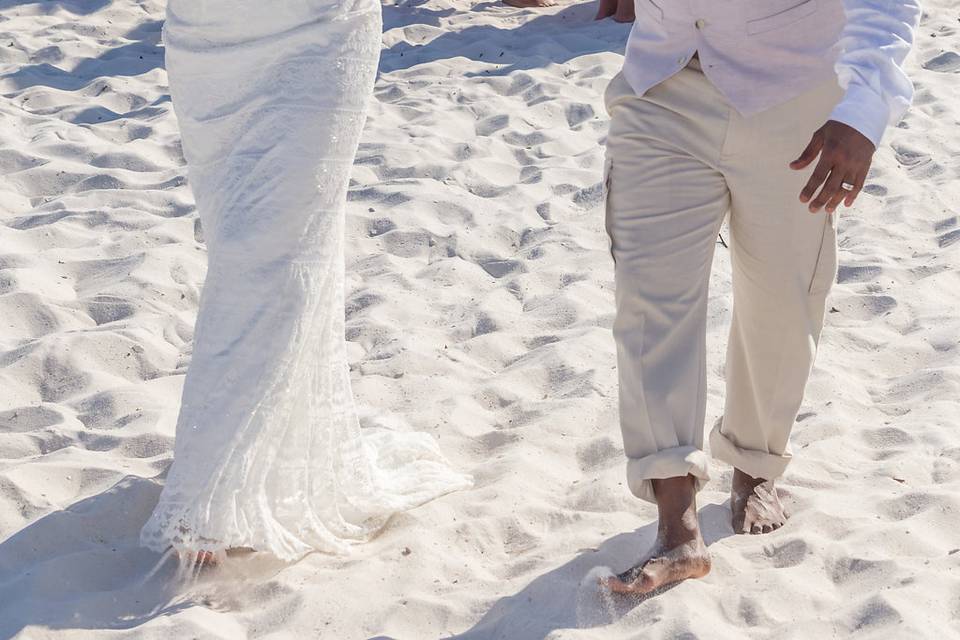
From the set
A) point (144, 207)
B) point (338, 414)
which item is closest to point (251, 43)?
point (338, 414)

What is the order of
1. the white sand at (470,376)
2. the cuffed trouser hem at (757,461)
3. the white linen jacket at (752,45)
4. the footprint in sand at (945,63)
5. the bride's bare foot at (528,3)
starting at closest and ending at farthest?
the white linen jacket at (752,45) < the white sand at (470,376) < the cuffed trouser hem at (757,461) < the footprint in sand at (945,63) < the bride's bare foot at (528,3)

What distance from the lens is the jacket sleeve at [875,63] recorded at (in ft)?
7.97

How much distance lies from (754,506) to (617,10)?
18.1ft

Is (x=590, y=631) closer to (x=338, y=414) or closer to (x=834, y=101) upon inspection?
(x=338, y=414)

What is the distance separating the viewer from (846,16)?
254cm

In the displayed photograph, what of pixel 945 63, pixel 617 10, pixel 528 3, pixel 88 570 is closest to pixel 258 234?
pixel 88 570

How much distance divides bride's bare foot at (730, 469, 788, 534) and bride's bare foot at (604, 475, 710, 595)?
1.09ft

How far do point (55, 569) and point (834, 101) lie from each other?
6.51 ft

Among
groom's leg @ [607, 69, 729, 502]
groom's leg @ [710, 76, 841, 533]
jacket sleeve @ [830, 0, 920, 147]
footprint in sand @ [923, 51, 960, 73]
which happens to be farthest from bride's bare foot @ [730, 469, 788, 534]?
footprint in sand @ [923, 51, 960, 73]

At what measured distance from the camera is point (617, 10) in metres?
8.06

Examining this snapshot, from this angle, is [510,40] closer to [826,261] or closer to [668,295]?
[826,261]

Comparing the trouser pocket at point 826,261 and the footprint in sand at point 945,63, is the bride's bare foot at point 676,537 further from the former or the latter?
the footprint in sand at point 945,63

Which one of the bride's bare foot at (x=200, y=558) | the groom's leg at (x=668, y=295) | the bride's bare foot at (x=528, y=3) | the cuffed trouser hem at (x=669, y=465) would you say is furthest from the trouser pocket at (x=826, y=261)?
the bride's bare foot at (x=528, y=3)

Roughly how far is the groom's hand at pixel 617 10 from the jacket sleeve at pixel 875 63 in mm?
5505
